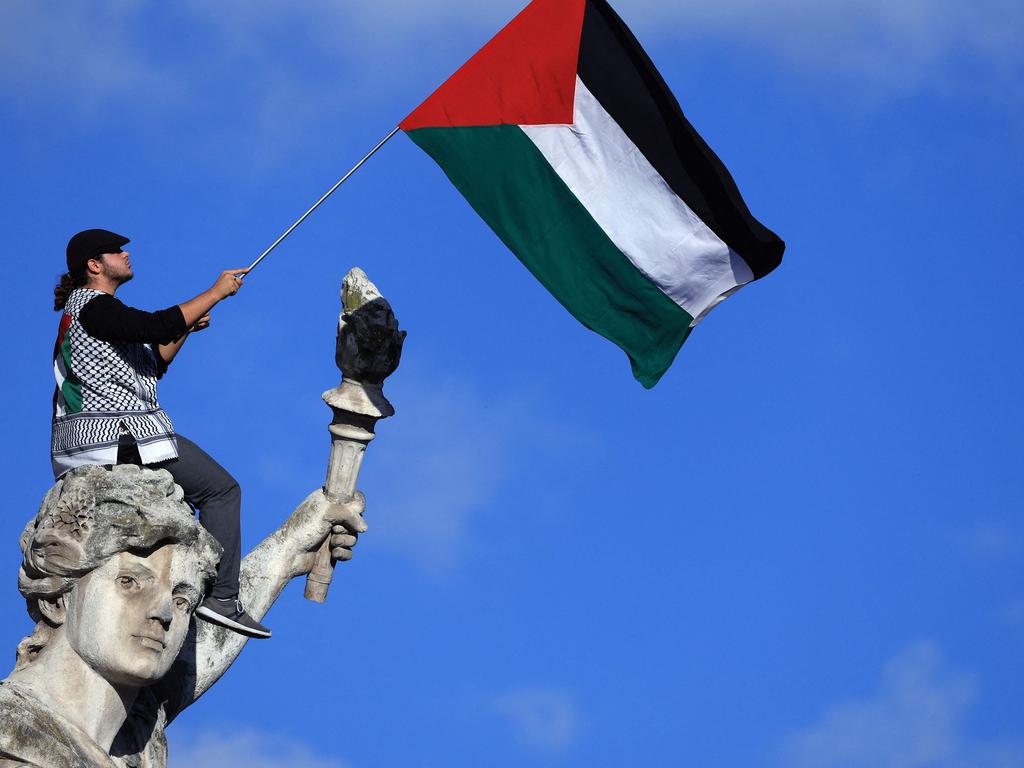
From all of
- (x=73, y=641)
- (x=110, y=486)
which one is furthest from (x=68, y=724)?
(x=110, y=486)

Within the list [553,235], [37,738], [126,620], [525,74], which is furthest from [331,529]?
[525,74]

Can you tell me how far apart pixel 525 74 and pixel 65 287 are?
16.4 ft

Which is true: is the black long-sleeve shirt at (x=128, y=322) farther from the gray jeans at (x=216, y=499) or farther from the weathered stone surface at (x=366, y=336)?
the weathered stone surface at (x=366, y=336)

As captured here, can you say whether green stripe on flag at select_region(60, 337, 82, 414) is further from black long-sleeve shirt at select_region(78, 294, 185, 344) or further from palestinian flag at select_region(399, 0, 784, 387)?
palestinian flag at select_region(399, 0, 784, 387)

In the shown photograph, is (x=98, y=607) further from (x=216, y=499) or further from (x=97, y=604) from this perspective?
(x=216, y=499)

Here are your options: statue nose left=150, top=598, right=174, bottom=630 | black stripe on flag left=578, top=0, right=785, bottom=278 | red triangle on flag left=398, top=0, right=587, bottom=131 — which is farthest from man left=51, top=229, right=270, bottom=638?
black stripe on flag left=578, top=0, right=785, bottom=278

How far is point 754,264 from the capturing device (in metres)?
16.7

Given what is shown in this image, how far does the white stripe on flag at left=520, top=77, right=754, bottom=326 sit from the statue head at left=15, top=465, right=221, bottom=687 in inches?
213

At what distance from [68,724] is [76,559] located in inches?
41.5

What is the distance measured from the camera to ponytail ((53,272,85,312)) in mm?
13203

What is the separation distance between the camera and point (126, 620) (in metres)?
12.3

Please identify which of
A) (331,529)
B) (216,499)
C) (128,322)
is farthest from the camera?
(331,529)

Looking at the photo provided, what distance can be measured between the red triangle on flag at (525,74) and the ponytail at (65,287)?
4.03 m

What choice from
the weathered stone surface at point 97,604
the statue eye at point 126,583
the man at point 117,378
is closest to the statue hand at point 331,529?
the man at point 117,378
